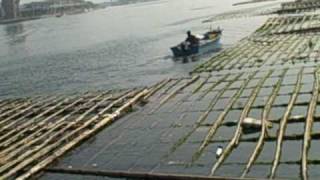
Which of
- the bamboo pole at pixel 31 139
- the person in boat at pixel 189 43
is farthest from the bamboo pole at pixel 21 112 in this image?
the person in boat at pixel 189 43

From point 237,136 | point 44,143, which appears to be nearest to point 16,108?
point 44,143

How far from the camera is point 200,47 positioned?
51250 mm

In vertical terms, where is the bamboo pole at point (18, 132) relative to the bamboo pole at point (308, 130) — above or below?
below

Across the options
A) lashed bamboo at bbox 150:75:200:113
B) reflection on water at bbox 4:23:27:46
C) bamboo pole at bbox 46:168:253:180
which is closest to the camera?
bamboo pole at bbox 46:168:253:180

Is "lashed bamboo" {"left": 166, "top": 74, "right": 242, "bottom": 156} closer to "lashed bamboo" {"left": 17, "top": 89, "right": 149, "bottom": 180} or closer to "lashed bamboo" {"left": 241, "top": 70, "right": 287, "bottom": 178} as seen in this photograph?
"lashed bamboo" {"left": 241, "top": 70, "right": 287, "bottom": 178}

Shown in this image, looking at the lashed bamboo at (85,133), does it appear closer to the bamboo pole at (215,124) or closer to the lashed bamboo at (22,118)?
the lashed bamboo at (22,118)

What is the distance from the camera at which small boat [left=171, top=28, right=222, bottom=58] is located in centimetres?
5016

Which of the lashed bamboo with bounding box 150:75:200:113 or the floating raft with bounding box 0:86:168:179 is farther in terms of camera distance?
the lashed bamboo with bounding box 150:75:200:113

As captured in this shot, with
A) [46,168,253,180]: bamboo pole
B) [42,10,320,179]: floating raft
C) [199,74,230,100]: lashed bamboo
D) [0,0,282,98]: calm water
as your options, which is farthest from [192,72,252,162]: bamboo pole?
[0,0,282,98]: calm water

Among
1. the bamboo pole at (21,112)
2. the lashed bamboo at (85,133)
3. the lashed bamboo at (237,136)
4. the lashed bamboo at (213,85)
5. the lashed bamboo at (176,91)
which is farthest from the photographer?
the lashed bamboo at (213,85)

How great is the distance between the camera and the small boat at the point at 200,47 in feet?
165

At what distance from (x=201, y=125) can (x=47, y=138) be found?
22.2 ft

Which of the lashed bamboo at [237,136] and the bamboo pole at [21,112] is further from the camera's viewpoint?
the bamboo pole at [21,112]

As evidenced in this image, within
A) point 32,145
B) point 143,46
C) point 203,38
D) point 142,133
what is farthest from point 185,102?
point 143,46
